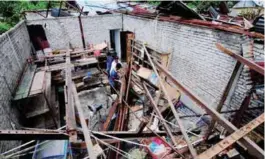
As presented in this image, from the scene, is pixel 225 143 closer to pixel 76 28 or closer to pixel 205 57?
pixel 205 57

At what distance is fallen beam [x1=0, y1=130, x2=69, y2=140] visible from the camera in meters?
2.11

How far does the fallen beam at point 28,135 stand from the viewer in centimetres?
211

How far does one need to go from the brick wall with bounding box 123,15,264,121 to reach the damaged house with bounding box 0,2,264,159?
3cm

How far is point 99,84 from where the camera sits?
9195mm

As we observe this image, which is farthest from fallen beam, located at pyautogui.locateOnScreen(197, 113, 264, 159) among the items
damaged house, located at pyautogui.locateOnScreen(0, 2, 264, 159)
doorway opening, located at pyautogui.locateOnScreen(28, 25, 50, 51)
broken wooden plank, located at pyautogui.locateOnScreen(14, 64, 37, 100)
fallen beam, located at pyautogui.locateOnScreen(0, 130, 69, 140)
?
doorway opening, located at pyautogui.locateOnScreen(28, 25, 50, 51)

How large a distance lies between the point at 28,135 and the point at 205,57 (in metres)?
5.12

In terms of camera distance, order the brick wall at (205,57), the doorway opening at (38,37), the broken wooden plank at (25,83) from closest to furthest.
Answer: the brick wall at (205,57) → the broken wooden plank at (25,83) → the doorway opening at (38,37)

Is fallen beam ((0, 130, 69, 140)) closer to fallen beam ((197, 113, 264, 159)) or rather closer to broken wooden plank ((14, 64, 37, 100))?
fallen beam ((197, 113, 264, 159))

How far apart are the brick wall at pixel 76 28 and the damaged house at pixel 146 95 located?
6 cm

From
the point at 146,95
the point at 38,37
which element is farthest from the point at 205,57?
the point at 38,37

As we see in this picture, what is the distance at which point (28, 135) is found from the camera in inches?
86.4

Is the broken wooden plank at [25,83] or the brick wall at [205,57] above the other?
the brick wall at [205,57]

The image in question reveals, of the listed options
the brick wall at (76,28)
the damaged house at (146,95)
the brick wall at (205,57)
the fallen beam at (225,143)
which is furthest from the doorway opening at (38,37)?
the fallen beam at (225,143)

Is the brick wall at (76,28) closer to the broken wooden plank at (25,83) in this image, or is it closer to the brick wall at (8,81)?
the broken wooden plank at (25,83)
